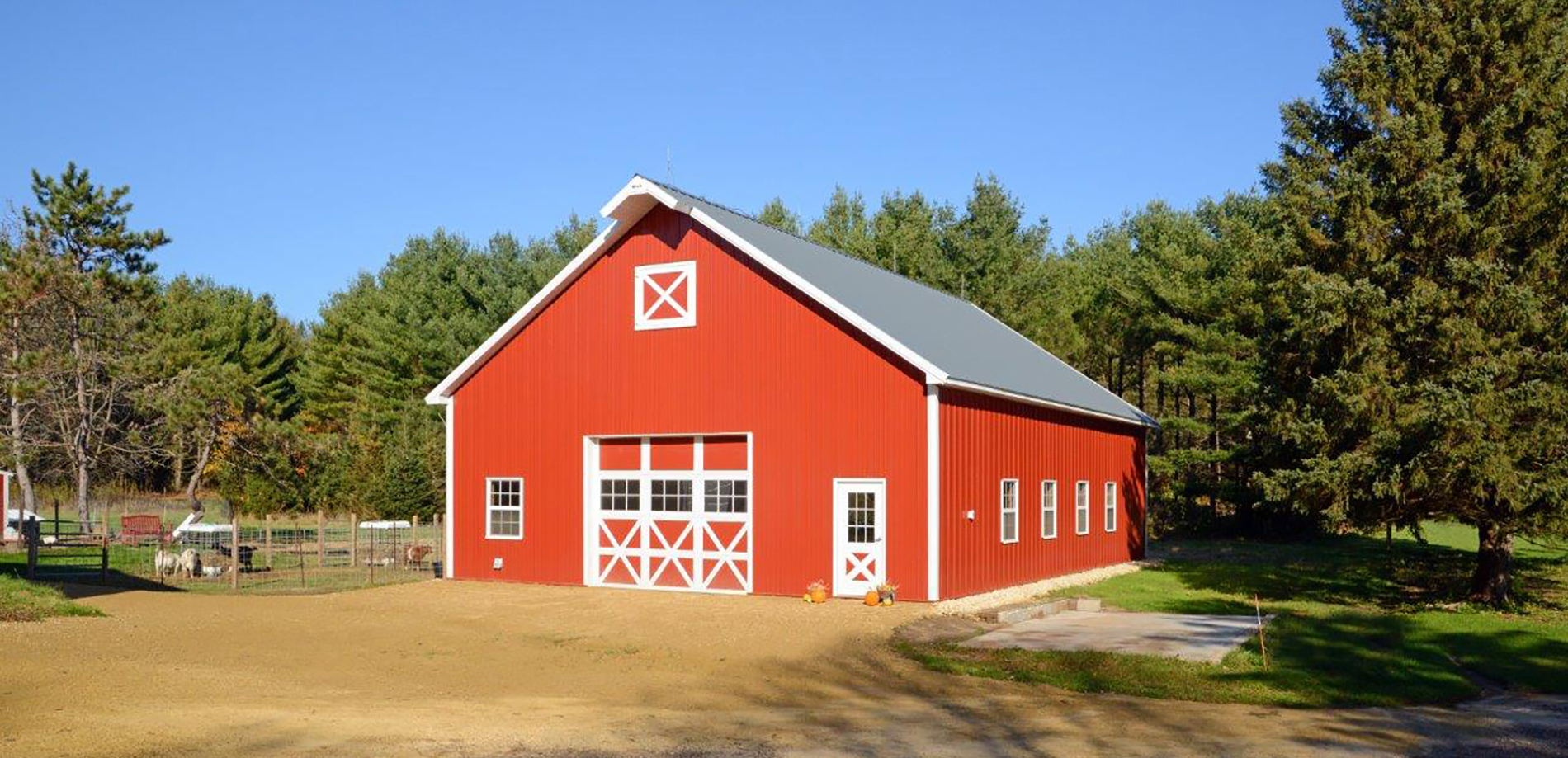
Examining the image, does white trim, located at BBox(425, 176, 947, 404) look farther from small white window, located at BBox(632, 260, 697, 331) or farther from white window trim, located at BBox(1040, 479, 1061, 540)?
white window trim, located at BBox(1040, 479, 1061, 540)

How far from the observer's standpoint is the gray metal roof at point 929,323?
75.7ft

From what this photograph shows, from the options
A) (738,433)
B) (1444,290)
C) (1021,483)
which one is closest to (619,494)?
Answer: (738,433)

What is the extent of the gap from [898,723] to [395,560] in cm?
2084

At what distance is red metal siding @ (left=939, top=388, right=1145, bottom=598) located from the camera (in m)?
21.8

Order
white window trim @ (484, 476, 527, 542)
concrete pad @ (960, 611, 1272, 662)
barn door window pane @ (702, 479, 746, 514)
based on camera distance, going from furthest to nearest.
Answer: white window trim @ (484, 476, 527, 542) < barn door window pane @ (702, 479, 746, 514) < concrete pad @ (960, 611, 1272, 662)

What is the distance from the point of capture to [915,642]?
17234mm

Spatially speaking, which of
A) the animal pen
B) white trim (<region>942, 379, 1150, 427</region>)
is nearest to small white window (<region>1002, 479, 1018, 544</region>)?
white trim (<region>942, 379, 1150, 427</region>)

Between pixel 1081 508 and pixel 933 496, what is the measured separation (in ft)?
29.0

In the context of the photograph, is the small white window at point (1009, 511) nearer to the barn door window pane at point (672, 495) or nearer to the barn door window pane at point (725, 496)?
the barn door window pane at point (725, 496)

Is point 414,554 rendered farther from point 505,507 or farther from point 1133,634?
point 1133,634

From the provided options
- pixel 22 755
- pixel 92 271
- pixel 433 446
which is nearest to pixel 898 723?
pixel 22 755

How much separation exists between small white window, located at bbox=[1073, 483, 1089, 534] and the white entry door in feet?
26.1

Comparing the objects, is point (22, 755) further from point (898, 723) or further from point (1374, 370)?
point (1374, 370)

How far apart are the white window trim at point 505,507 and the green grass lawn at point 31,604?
7.59 metres
